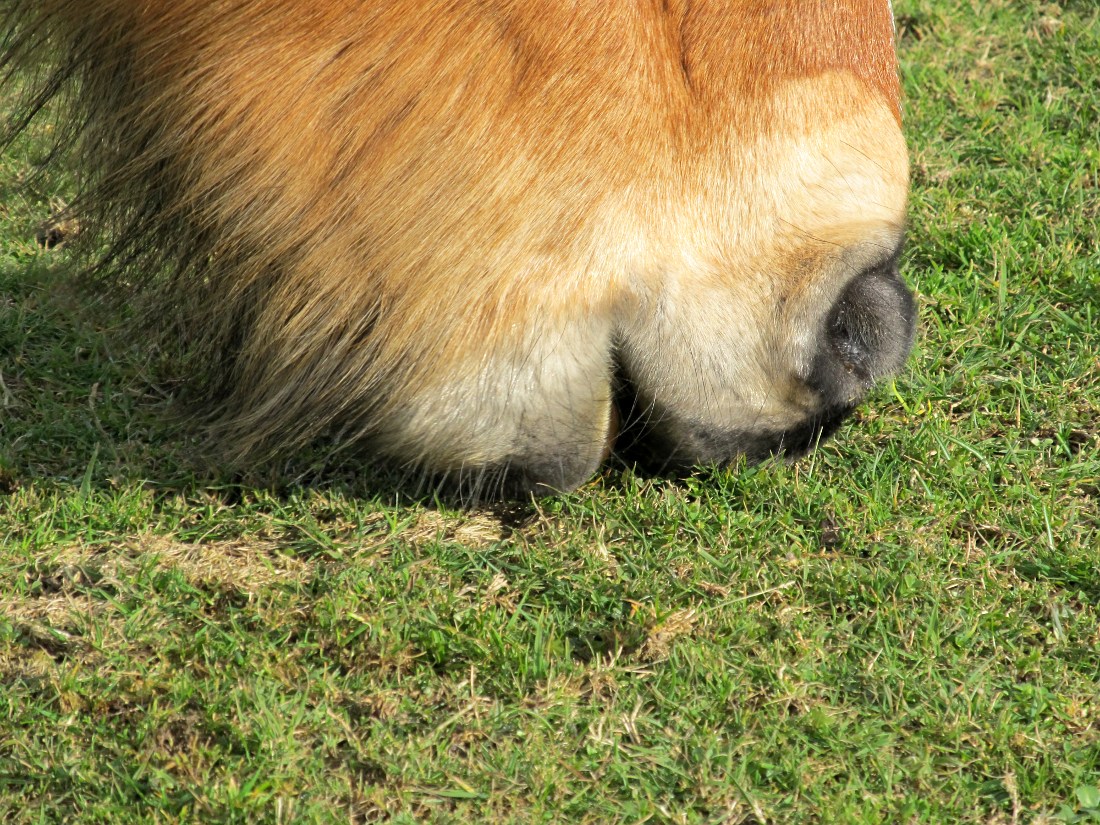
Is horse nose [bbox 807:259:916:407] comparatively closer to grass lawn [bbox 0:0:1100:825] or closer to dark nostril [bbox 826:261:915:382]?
dark nostril [bbox 826:261:915:382]

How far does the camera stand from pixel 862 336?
2105 millimetres

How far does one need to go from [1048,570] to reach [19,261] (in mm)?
2782

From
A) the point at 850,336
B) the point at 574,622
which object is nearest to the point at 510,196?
the point at 850,336

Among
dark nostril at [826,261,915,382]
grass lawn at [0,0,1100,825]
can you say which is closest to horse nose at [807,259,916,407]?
dark nostril at [826,261,915,382]

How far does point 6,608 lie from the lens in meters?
2.47

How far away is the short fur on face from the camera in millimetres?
1844

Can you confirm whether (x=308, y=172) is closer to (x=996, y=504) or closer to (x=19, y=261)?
(x=996, y=504)

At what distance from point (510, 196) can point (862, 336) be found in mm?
657

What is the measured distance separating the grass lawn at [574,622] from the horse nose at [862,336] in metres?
0.42

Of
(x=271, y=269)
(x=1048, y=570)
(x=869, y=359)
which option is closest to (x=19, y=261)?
(x=271, y=269)

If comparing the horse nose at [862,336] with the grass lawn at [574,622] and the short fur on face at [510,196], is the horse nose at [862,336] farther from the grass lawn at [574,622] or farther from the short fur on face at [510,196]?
the grass lawn at [574,622]

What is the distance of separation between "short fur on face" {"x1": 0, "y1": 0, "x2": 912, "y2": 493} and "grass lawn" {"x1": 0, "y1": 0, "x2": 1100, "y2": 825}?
18.9 inches

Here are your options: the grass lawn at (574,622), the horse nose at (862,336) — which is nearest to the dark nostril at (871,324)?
the horse nose at (862,336)

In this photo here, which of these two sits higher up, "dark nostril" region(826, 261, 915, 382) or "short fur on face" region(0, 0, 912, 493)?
"short fur on face" region(0, 0, 912, 493)
